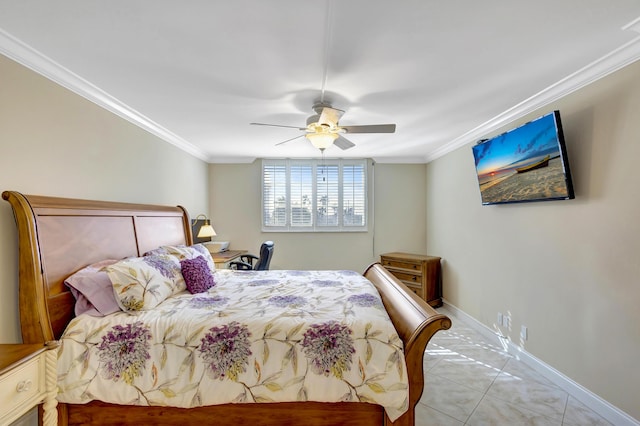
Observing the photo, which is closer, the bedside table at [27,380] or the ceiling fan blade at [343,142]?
the bedside table at [27,380]

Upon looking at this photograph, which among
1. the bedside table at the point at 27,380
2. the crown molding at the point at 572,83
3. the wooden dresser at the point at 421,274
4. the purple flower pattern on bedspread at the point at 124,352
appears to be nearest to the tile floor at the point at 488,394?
the wooden dresser at the point at 421,274

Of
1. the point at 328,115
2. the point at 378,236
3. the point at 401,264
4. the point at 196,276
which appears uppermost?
the point at 328,115

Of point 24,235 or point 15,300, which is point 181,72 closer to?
point 24,235

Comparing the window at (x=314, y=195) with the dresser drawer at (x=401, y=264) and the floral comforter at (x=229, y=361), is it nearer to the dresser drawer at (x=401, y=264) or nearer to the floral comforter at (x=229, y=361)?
the dresser drawer at (x=401, y=264)

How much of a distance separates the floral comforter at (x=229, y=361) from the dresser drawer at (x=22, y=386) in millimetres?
271

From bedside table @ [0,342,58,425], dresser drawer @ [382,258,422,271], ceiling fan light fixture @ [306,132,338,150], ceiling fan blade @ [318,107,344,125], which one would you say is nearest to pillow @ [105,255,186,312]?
bedside table @ [0,342,58,425]

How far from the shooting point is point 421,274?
4453 millimetres

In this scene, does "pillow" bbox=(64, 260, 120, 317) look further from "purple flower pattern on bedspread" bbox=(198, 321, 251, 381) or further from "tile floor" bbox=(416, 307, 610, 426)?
"tile floor" bbox=(416, 307, 610, 426)

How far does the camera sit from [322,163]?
17.3 feet

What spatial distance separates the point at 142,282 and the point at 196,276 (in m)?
0.52

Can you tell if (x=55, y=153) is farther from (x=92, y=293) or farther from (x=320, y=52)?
(x=320, y=52)

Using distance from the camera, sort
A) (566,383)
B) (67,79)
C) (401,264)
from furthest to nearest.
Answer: (401,264), (566,383), (67,79)

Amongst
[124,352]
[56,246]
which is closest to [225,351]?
[124,352]

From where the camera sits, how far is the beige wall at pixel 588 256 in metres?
1.96
